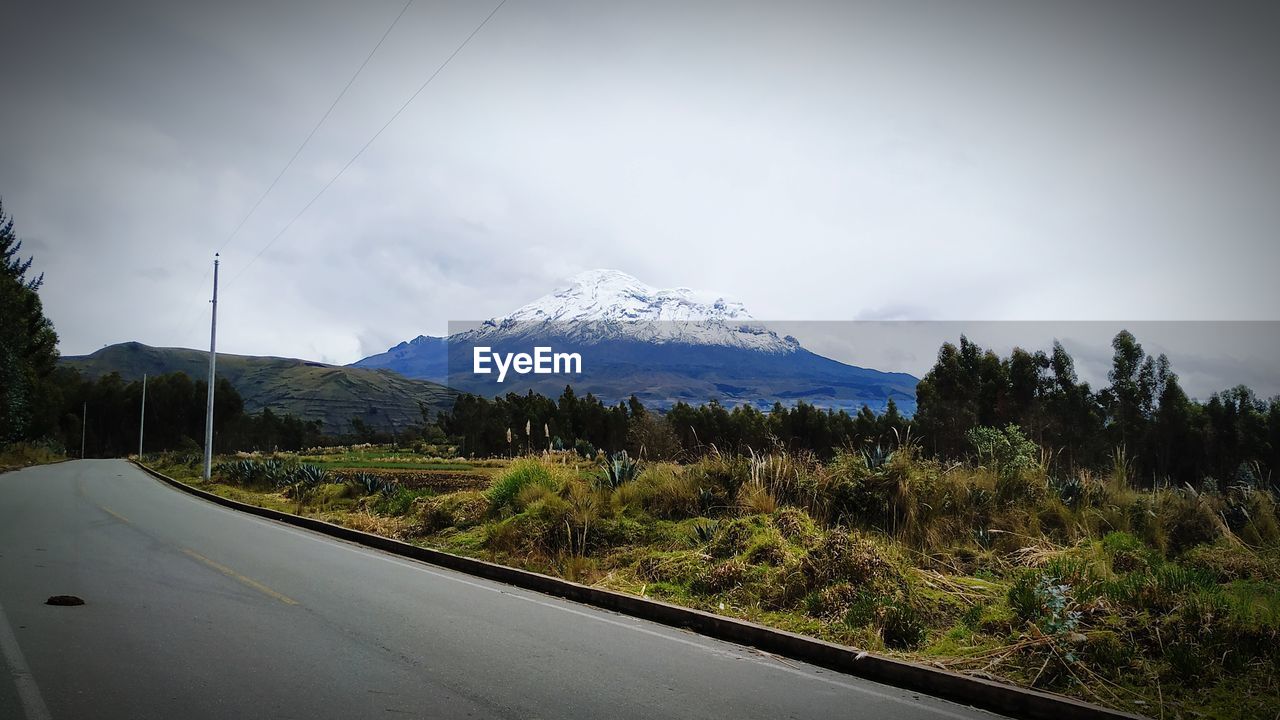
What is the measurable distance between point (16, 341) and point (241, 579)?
45.4 metres

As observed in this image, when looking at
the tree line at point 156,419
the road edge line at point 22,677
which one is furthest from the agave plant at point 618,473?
the tree line at point 156,419

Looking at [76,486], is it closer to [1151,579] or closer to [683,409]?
[1151,579]

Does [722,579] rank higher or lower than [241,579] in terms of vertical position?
higher

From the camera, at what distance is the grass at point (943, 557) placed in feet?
18.1

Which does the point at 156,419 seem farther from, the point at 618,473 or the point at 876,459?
the point at 876,459

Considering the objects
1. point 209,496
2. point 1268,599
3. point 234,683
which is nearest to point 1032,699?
point 1268,599

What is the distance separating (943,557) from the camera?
9.05m

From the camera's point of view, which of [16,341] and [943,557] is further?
[16,341]

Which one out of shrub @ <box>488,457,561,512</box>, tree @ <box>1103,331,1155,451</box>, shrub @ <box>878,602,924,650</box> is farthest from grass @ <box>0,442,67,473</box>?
tree @ <box>1103,331,1155,451</box>

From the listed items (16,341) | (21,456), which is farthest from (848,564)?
(21,456)

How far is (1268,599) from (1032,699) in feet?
10.8

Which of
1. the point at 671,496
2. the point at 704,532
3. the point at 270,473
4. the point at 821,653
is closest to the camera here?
the point at 821,653

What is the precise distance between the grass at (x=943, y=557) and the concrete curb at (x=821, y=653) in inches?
10.3

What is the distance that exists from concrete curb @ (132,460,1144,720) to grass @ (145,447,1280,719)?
0.85 feet
